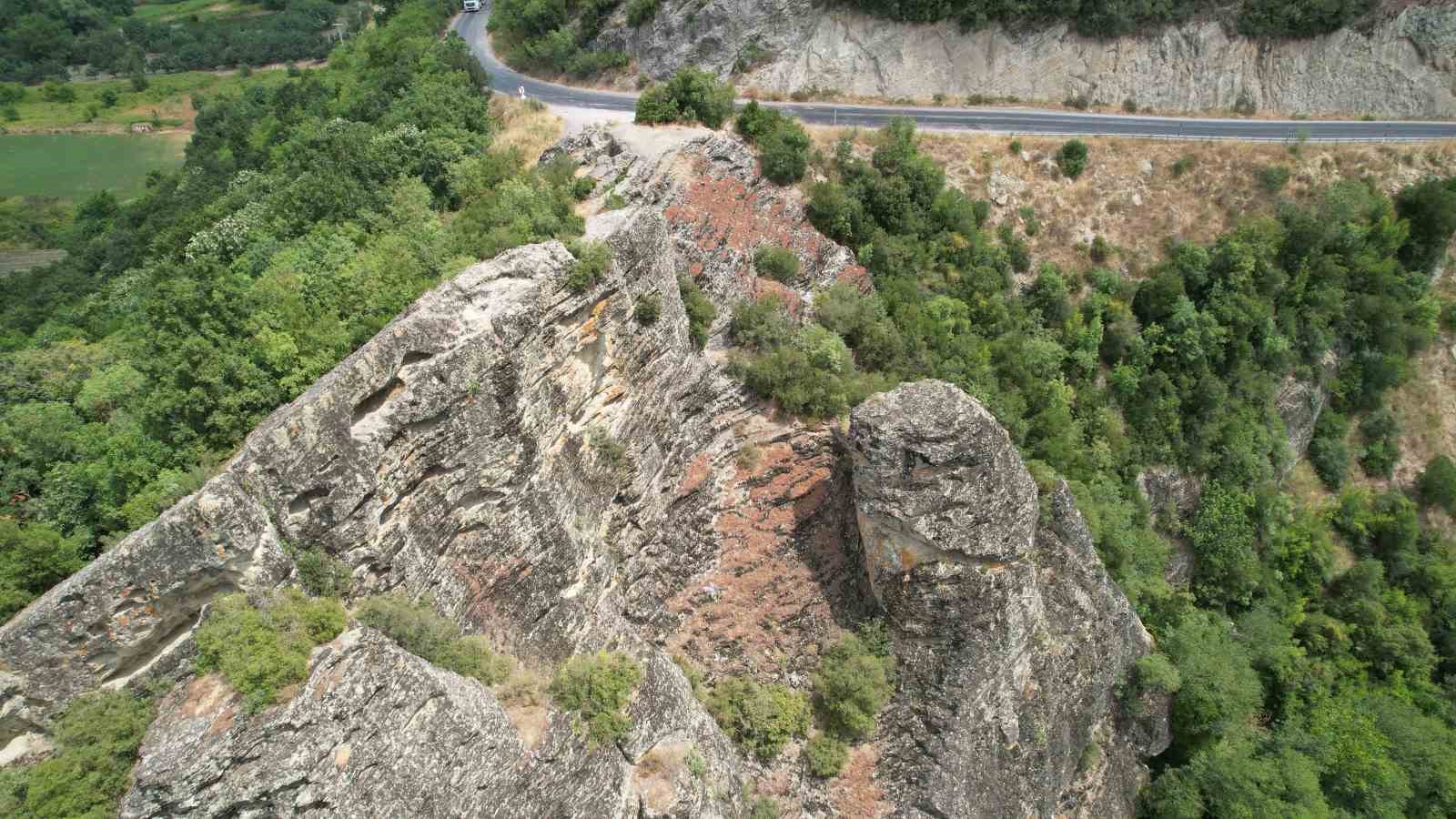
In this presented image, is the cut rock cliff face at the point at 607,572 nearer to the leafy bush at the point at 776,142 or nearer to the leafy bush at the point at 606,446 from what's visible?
the leafy bush at the point at 606,446

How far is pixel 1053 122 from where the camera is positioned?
43844 mm

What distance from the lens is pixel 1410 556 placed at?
36906 millimetres

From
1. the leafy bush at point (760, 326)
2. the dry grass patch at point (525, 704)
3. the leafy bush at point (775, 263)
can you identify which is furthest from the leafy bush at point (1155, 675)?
the dry grass patch at point (525, 704)

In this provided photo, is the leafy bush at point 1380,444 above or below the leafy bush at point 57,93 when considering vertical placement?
below

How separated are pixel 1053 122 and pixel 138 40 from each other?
11925 centimetres

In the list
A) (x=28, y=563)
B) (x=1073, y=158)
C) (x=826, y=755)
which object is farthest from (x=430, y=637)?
(x=1073, y=158)

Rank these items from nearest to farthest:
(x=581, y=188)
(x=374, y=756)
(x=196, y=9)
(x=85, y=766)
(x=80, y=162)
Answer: (x=85, y=766), (x=374, y=756), (x=581, y=188), (x=80, y=162), (x=196, y=9)

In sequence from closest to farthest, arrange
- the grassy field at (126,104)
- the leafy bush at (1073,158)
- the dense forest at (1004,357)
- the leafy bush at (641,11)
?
1. the dense forest at (1004,357)
2. the leafy bush at (1073,158)
3. the leafy bush at (641,11)
4. the grassy field at (126,104)

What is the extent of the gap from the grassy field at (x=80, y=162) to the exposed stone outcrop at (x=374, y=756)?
72132mm

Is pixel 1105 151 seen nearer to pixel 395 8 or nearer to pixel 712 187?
pixel 712 187

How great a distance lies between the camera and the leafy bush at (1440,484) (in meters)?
38.4

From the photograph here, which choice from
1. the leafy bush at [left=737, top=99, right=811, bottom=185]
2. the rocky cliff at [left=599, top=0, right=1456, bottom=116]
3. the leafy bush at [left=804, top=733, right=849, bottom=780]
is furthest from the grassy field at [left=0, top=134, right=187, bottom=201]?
the leafy bush at [left=804, top=733, right=849, bottom=780]

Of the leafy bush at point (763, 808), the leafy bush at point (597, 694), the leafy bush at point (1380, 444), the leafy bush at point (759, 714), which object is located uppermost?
the leafy bush at point (597, 694)

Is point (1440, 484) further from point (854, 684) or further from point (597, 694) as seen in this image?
point (597, 694)
